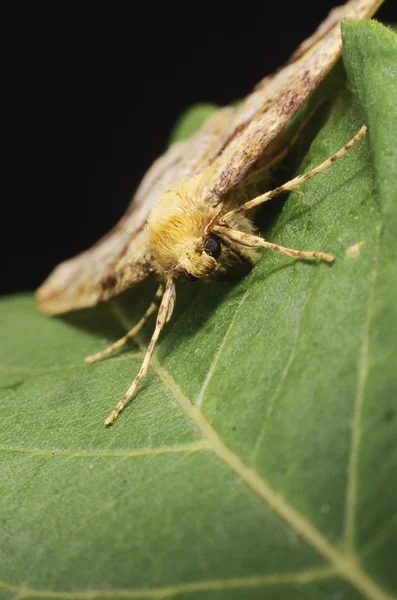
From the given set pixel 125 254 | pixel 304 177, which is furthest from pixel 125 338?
pixel 304 177

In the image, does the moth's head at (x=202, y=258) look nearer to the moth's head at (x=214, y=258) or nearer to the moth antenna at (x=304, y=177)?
the moth's head at (x=214, y=258)

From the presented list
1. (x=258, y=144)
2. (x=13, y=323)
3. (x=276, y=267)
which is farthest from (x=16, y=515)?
(x=13, y=323)

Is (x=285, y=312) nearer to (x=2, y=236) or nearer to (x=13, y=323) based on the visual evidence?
(x=13, y=323)

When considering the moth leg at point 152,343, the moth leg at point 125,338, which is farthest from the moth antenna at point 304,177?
the moth leg at point 125,338

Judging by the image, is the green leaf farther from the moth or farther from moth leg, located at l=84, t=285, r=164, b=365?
moth leg, located at l=84, t=285, r=164, b=365

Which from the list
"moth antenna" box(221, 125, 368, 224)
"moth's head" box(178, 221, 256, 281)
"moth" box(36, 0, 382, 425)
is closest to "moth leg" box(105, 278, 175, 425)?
Answer: "moth" box(36, 0, 382, 425)
